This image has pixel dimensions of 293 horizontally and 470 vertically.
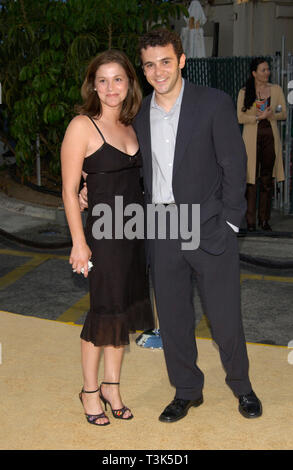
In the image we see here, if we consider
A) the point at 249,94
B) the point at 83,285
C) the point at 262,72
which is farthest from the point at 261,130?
the point at 83,285

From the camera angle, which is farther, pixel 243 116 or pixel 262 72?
pixel 243 116

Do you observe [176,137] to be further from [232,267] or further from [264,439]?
[264,439]

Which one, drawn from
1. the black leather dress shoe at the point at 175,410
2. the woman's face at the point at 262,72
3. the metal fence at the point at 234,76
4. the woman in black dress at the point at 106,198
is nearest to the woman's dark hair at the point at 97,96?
the woman in black dress at the point at 106,198

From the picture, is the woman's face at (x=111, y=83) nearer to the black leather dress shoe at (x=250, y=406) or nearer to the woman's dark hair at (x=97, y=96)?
the woman's dark hair at (x=97, y=96)

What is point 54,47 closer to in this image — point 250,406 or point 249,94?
point 249,94

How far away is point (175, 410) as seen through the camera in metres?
3.59

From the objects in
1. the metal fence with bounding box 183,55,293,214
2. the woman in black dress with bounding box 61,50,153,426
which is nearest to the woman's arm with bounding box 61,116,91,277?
the woman in black dress with bounding box 61,50,153,426

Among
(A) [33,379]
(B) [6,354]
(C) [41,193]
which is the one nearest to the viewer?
(A) [33,379]

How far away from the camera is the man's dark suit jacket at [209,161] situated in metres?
3.25

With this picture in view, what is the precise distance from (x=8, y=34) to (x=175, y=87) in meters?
7.46

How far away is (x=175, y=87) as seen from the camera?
10.9 feet

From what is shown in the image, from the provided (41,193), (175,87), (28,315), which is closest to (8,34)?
(41,193)

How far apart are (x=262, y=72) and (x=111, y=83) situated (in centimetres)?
480

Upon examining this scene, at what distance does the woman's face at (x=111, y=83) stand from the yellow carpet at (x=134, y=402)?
1740 millimetres
